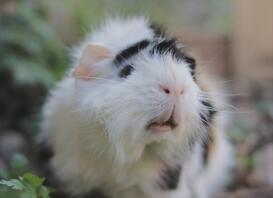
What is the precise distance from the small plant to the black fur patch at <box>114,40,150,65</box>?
20.2 inches

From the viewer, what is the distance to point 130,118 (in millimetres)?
1795

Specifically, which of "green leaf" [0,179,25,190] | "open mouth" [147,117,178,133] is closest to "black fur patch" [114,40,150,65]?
"open mouth" [147,117,178,133]

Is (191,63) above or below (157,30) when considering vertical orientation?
below

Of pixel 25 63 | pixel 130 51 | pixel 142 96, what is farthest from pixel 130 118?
pixel 25 63

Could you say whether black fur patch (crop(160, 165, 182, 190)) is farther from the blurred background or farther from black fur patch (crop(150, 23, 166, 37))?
black fur patch (crop(150, 23, 166, 37))

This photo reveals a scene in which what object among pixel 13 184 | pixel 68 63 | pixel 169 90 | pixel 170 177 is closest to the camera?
pixel 13 184

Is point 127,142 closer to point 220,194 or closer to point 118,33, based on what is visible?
point 118,33

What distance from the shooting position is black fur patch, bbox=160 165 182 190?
2.10 meters

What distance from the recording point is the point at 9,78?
3434mm

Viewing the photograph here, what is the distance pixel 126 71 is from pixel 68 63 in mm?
1615

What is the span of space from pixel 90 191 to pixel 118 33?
615mm

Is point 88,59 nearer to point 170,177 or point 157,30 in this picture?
point 157,30

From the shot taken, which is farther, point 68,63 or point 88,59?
point 68,63

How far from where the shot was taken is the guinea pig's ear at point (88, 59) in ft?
6.56
